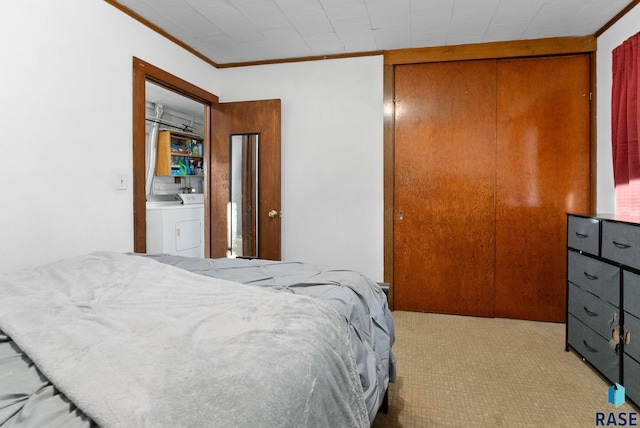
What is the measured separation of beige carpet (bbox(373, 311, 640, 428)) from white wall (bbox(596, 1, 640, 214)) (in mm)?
1100

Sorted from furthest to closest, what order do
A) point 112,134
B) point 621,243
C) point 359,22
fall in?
point 359,22
point 112,134
point 621,243

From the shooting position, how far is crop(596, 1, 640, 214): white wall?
2.70 metres

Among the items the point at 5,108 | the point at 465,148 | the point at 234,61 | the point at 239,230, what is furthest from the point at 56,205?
the point at 465,148

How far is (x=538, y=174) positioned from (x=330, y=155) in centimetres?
179

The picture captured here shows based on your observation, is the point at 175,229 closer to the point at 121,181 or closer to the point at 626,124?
the point at 121,181

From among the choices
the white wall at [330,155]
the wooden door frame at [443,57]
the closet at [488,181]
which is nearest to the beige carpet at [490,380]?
the closet at [488,181]

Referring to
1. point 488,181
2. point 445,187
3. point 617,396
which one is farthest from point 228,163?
point 617,396

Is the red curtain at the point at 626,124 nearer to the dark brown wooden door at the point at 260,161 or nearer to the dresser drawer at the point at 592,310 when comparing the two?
the dresser drawer at the point at 592,310

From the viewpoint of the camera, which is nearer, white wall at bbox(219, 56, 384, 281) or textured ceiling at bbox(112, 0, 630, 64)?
textured ceiling at bbox(112, 0, 630, 64)

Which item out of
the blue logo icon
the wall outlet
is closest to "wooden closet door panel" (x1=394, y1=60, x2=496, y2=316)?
the blue logo icon

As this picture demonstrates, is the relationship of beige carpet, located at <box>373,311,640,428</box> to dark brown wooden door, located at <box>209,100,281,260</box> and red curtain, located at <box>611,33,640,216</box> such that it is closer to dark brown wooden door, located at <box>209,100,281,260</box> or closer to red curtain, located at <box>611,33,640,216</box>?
red curtain, located at <box>611,33,640,216</box>

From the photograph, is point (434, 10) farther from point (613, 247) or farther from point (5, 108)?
point (5, 108)

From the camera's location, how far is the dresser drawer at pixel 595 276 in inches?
76.9

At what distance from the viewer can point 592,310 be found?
2162 mm
